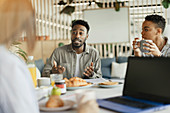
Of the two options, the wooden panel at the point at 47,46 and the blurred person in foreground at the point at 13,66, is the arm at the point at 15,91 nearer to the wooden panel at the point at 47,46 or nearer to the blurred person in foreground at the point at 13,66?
the blurred person in foreground at the point at 13,66

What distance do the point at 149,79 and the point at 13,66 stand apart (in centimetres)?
76

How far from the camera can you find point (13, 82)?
32.8 inches

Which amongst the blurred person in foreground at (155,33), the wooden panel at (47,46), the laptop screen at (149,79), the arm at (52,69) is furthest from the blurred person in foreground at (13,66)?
the wooden panel at (47,46)

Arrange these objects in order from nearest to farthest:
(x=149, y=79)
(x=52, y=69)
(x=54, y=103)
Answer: (x=54, y=103) < (x=149, y=79) < (x=52, y=69)

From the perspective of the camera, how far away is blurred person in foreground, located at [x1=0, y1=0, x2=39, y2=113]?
83 centimetres

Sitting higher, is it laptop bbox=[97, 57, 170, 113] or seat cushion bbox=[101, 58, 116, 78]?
laptop bbox=[97, 57, 170, 113]

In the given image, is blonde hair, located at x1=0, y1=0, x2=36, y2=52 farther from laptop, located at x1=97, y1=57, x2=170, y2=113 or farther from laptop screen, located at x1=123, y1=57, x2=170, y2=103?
laptop screen, located at x1=123, y1=57, x2=170, y2=103

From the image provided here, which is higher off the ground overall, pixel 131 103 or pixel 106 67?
pixel 131 103

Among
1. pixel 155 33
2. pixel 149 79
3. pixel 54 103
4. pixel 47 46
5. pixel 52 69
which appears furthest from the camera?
pixel 47 46

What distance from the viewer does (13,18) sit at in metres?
0.84

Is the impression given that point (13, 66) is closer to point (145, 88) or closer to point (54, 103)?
point (54, 103)

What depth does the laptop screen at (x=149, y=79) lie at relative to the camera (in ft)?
3.99

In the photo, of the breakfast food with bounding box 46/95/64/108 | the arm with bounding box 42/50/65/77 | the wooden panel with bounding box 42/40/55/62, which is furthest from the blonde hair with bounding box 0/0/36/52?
the wooden panel with bounding box 42/40/55/62

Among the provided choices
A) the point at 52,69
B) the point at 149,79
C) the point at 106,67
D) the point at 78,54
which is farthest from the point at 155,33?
the point at 106,67
